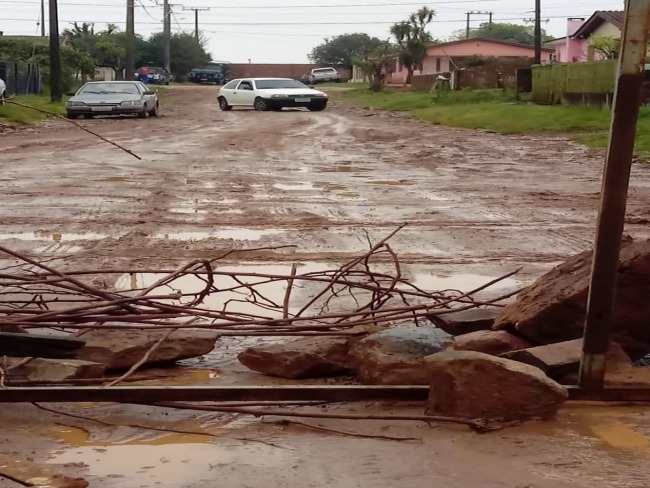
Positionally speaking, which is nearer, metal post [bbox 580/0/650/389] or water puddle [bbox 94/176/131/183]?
metal post [bbox 580/0/650/389]

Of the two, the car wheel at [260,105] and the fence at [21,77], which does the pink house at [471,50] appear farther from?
the car wheel at [260,105]

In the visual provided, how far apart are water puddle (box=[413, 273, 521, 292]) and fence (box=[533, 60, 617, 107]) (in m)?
19.5

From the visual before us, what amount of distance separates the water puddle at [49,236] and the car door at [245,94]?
28.4 meters

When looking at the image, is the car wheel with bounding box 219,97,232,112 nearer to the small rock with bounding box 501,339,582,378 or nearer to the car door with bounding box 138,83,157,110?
the car door with bounding box 138,83,157,110

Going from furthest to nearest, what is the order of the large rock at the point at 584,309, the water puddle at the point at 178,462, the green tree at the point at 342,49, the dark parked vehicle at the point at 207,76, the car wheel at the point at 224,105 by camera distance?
the green tree at the point at 342,49 < the dark parked vehicle at the point at 207,76 < the car wheel at the point at 224,105 < the large rock at the point at 584,309 < the water puddle at the point at 178,462

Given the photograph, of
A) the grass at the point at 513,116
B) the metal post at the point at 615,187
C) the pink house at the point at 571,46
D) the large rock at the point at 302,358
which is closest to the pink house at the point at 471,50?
the pink house at the point at 571,46

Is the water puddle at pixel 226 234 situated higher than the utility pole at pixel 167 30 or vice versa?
the utility pole at pixel 167 30

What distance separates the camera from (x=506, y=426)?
3.63 meters

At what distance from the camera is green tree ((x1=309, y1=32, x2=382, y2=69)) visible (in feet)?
336

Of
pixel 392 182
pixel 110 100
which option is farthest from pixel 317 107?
pixel 392 182

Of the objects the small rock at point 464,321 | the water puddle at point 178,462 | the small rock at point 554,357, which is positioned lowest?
the water puddle at point 178,462

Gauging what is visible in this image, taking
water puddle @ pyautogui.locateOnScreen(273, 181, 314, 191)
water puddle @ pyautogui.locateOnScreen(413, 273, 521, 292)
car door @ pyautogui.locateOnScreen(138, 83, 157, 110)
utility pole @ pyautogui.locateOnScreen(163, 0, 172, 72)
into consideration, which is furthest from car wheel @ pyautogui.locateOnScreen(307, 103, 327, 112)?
utility pole @ pyautogui.locateOnScreen(163, 0, 172, 72)

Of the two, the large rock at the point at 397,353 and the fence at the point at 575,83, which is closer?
the large rock at the point at 397,353

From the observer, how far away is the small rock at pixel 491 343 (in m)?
4.26
